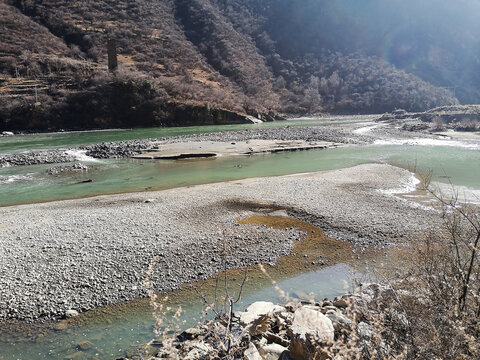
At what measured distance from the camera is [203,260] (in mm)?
7902

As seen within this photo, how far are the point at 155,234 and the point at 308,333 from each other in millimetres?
6221

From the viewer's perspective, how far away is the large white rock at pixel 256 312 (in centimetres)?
472

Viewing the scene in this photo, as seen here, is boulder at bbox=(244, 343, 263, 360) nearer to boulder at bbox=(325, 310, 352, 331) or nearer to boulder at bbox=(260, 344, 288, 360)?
boulder at bbox=(260, 344, 288, 360)

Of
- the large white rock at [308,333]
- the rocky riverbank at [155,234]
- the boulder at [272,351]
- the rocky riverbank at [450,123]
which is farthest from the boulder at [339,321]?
the rocky riverbank at [450,123]

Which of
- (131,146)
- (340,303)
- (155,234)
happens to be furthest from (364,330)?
(131,146)

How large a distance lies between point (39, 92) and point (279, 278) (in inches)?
1956

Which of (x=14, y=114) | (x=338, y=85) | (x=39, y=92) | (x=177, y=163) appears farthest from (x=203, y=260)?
(x=338, y=85)

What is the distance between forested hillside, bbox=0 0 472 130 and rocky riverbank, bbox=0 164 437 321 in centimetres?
3825

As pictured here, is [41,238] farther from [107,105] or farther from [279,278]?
[107,105]

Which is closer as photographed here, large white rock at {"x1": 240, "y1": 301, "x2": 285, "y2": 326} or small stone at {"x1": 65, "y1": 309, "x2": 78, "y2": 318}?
large white rock at {"x1": 240, "y1": 301, "x2": 285, "y2": 326}

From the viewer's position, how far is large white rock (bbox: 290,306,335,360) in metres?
3.59

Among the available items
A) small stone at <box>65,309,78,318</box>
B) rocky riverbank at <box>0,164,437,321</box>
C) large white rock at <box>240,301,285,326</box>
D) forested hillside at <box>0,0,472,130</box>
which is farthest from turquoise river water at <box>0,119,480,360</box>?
forested hillside at <box>0,0,472,130</box>

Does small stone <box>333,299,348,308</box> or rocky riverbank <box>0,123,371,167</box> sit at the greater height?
rocky riverbank <box>0,123,371,167</box>

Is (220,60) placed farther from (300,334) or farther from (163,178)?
(300,334)
